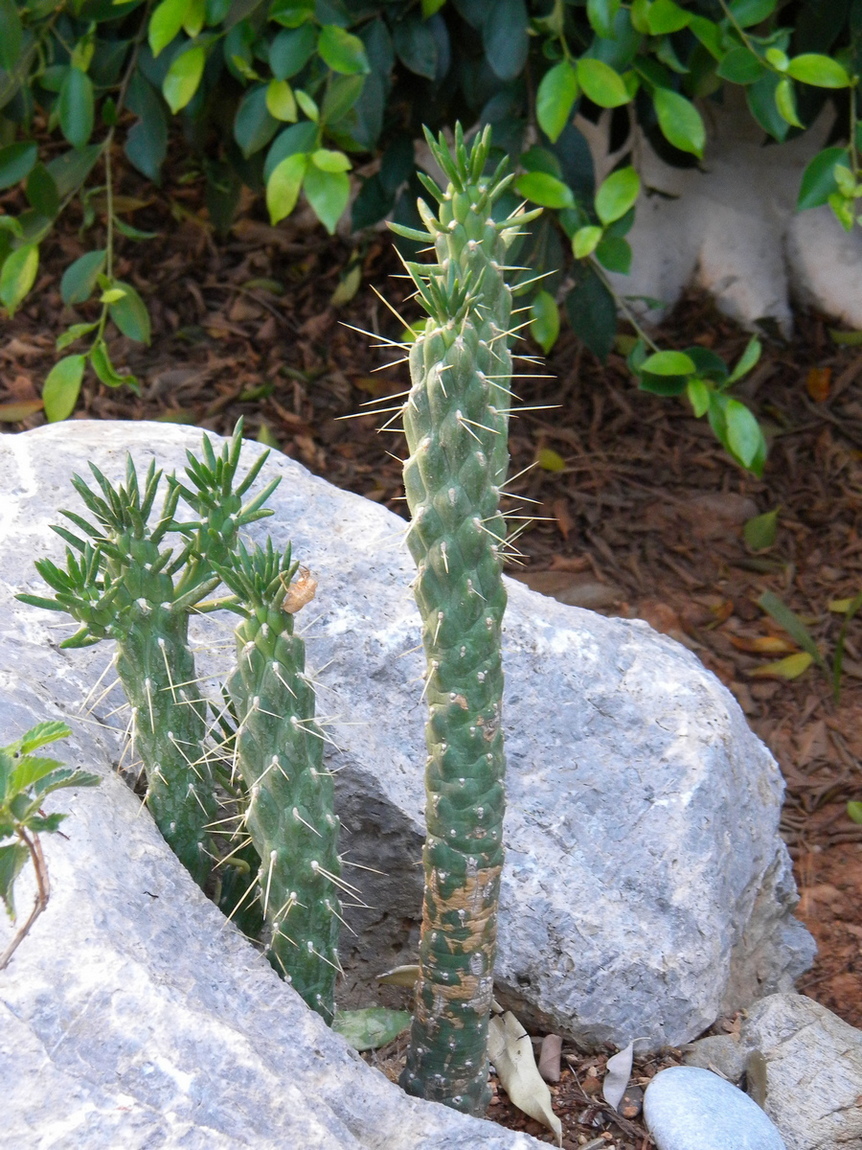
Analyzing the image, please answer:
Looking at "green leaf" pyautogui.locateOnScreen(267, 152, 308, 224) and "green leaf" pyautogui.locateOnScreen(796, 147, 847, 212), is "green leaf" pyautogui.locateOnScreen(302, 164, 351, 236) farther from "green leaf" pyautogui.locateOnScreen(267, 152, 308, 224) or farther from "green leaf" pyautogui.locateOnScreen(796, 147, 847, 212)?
"green leaf" pyautogui.locateOnScreen(796, 147, 847, 212)

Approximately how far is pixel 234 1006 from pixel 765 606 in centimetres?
223

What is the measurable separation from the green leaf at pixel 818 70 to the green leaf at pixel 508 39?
636mm

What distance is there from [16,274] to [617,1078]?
7.37 ft

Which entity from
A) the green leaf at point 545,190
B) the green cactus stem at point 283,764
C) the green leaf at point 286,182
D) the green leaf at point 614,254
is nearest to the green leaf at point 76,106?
the green leaf at point 286,182

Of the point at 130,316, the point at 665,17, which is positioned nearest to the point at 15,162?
the point at 130,316

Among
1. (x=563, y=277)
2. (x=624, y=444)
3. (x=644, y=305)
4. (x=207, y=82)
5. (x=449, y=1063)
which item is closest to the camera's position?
(x=449, y=1063)

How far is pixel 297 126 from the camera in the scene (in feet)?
8.48

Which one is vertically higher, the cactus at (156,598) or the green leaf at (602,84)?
the green leaf at (602,84)

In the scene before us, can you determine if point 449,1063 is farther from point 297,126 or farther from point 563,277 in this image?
point 563,277

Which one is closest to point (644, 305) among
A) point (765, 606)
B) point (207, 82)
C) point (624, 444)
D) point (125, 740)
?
point (624, 444)

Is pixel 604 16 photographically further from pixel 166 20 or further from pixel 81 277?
pixel 81 277

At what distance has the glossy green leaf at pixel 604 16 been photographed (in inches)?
96.8

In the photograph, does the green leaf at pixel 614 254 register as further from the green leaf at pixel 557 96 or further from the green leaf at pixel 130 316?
the green leaf at pixel 130 316

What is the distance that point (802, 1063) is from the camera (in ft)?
6.27
